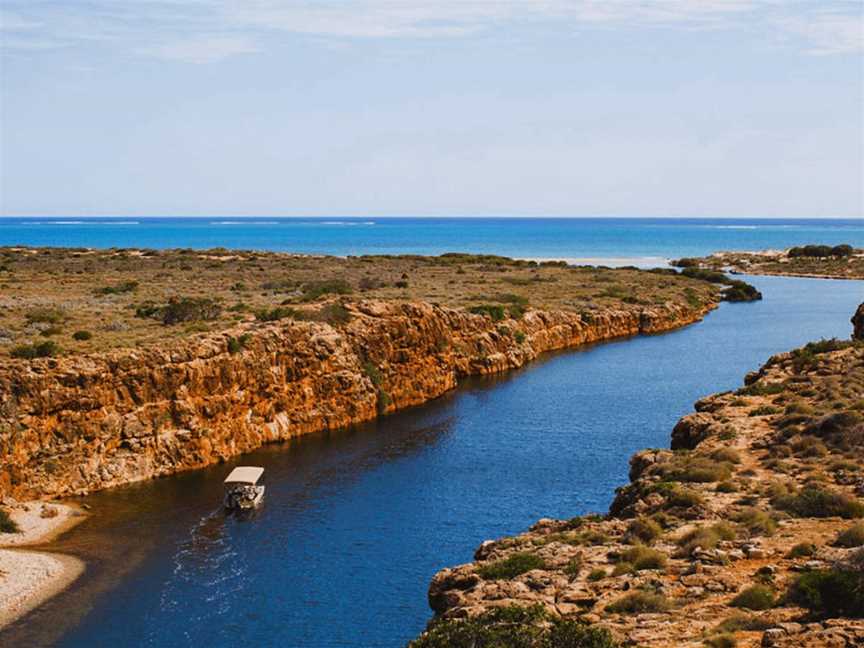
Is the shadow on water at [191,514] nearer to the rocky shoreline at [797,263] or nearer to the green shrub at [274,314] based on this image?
the green shrub at [274,314]

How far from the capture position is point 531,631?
1902cm

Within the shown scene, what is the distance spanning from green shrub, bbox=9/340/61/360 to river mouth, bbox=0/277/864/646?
26.3 feet

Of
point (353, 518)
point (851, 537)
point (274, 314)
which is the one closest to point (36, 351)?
point (274, 314)

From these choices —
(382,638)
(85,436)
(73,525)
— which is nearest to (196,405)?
(85,436)

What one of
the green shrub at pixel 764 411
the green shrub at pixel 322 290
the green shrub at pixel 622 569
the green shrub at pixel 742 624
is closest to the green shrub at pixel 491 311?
the green shrub at pixel 322 290

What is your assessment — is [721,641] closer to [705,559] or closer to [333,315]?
[705,559]

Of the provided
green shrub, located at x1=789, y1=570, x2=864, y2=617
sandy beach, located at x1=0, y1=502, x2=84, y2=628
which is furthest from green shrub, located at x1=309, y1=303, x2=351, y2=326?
green shrub, located at x1=789, y1=570, x2=864, y2=617

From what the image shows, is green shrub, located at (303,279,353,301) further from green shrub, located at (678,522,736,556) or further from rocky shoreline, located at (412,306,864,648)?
green shrub, located at (678,522,736,556)

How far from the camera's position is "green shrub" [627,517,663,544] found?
26.6 metres

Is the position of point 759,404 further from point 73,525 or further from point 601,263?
point 601,263

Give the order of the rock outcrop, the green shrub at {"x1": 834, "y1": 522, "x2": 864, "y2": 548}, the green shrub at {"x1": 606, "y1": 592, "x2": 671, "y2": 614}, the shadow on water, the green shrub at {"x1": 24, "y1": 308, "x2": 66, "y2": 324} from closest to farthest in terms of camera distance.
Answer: the rock outcrop
the green shrub at {"x1": 606, "y1": 592, "x2": 671, "y2": 614}
the green shrub at {"x1": 834, "y1": 522, "x2": 864, "y2": 548}
the shadow on water
the green shrub at {"x1": 24, "y1": 308, "x2": 66, "y2": 324}

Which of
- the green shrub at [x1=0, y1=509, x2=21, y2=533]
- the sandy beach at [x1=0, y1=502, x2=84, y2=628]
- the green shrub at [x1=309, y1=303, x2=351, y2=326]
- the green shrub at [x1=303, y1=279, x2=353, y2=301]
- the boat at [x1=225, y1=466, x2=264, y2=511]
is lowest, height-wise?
the sandy beach at [x1=0, y1=502, x2=84, y2=628]

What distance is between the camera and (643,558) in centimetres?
2438

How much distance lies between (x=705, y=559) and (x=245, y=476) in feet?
77.3
